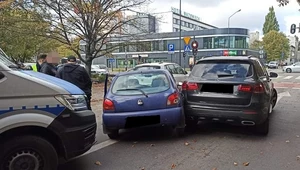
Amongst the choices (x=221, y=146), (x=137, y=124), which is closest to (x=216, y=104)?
(x=221, y=146)

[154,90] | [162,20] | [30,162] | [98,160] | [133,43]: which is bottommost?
[98,160]

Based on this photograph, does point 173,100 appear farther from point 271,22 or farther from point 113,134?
point 271,22

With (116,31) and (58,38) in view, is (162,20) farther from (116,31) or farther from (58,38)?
(58,38)

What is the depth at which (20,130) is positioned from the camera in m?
3.49

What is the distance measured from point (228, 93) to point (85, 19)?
1249cm

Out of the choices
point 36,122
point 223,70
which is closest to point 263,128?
point 223,70

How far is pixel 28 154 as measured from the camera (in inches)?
137

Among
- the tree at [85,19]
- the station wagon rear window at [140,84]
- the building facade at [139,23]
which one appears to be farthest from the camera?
the building facade at [139,23]

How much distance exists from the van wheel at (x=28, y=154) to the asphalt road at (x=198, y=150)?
0.77 meters

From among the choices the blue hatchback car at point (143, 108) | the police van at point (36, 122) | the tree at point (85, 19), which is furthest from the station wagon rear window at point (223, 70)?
the tree at point (85, 19)

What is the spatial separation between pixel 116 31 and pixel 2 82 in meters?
14.3

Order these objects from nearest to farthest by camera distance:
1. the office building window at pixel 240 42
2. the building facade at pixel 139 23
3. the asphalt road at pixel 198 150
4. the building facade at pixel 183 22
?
the asphalt road at pixel 198 150 → the building facade at pixel 139 23 → the office building window at pixel 240 42 → the building facade at pixel 183 22

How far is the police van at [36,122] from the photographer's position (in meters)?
3.36

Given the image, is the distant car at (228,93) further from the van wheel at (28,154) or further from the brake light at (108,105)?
the van wheel at (28,154)
